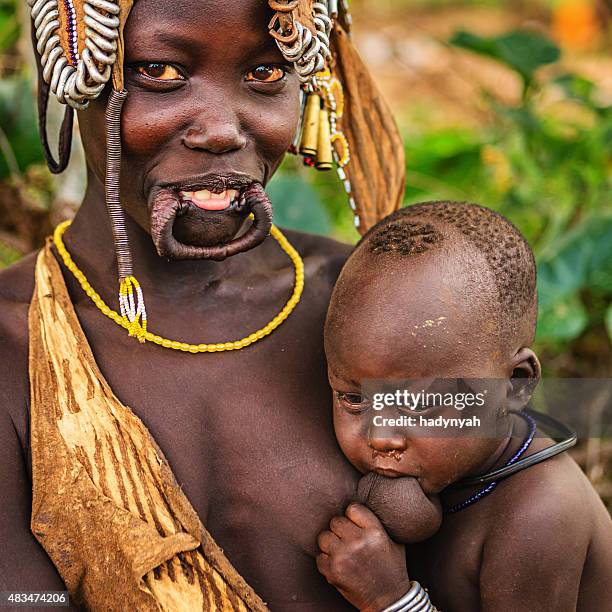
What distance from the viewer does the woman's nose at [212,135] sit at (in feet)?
Result: 5.25

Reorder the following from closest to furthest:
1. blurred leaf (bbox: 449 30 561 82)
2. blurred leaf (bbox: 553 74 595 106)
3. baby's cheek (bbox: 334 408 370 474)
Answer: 1. baby's cheek (bbox: 334 408 370 474)
2. blurred leaf (bbox: 449 30 561 82)
3. blurred leaf (bbox: 553 74 595 106)

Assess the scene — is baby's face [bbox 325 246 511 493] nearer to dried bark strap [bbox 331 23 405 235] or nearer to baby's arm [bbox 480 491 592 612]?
baby's arm [bbox 480 491 592 612]

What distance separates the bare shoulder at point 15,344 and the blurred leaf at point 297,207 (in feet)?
5.11

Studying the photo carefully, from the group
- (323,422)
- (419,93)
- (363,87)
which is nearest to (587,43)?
(419,93)

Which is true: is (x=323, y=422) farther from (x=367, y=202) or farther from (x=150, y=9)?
(x=150, y=9)

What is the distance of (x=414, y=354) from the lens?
1.70 m

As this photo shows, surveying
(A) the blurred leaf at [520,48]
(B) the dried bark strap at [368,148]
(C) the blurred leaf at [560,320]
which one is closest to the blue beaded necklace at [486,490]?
(B) the dried bark strap at [368,148]

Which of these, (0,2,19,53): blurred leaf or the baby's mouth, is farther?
(0,2,19,53): blurred leaf

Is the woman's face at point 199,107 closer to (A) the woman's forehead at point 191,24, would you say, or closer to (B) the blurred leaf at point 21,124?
(A) the woman's forehead at point 191,24

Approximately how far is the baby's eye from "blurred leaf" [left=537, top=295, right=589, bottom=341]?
4.80 ft

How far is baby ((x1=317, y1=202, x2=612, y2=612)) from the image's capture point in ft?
→ 5.62

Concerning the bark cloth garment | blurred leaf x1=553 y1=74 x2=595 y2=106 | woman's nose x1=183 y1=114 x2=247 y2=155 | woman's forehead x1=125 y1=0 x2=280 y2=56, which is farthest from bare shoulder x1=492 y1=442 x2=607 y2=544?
blurred leaf x1=553 y1=74 x2=595 y2=106

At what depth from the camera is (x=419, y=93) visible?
7.77 meters

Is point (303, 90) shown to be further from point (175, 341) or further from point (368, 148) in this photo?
point (175, 341)
